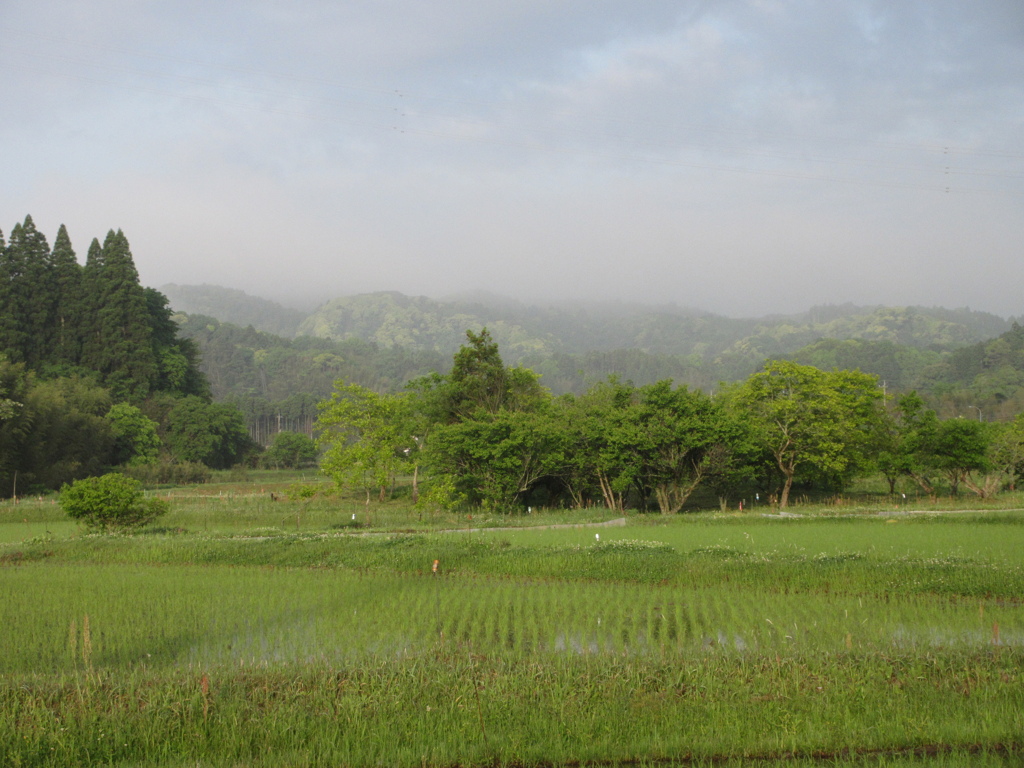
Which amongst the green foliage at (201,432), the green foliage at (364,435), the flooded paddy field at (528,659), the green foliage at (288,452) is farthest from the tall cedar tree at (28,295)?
the flooded paddy field at (528,659)

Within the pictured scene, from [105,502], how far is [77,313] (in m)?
50.0

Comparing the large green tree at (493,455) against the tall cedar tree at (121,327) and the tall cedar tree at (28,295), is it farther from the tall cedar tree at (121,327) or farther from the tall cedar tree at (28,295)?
the tall cedar tree at (28,295)

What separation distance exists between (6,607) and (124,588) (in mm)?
2192

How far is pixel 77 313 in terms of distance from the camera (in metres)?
66.0

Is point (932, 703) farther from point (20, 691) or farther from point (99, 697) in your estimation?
point (20, 691)

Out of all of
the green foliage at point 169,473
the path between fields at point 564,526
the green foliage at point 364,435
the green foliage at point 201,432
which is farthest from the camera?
the green foliage at point 201,432

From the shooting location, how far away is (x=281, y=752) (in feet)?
23.3

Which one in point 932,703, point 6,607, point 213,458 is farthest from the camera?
point 213,458

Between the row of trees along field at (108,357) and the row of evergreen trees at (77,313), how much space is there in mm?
88

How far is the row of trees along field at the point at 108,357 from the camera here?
57.6 m

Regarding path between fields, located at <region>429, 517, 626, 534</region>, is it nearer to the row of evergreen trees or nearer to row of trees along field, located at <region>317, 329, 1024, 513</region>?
row of trees along field, located at <region>317, 329, 1024, 513</region>

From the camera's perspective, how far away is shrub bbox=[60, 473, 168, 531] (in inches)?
950

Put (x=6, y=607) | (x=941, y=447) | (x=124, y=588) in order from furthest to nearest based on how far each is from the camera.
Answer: (x=941, y=447) < (x=124, y=588) < (x=6, y=607)

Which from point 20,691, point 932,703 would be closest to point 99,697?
point 20,691
